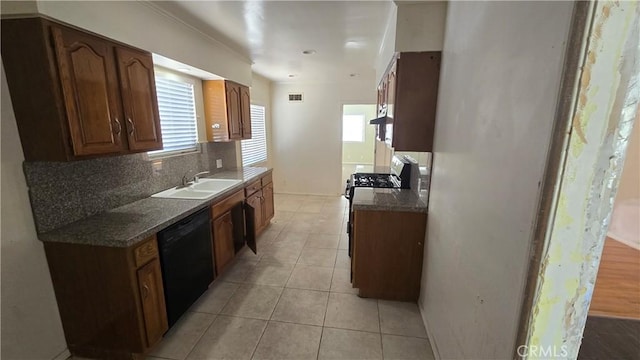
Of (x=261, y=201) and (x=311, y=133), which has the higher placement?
(x=311, y=133)

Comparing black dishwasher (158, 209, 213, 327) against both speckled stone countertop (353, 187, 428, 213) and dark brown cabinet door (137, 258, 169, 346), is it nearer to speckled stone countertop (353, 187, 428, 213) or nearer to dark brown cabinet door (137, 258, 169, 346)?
dark brown cabinet door (137, 258, 169, 346)

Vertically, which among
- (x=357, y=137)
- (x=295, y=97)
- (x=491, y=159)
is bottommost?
(x=357, y=137)

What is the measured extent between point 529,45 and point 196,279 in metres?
2.55

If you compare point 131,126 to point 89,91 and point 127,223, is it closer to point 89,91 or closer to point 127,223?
point 89,91

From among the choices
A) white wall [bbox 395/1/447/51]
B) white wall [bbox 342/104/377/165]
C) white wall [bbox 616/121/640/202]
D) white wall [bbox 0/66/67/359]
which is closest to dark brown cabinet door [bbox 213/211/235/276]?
white wall [bbox 0/66/67/359]

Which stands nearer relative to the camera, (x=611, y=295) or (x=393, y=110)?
(x=611, y=295)

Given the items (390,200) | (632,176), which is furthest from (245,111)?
(632,176)

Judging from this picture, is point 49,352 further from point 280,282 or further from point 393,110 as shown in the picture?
point 393,110

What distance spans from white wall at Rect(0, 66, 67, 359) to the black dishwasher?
668 millimetres

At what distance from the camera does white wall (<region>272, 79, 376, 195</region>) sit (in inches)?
213

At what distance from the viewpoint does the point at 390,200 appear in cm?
238

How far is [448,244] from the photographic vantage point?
5.33 feet

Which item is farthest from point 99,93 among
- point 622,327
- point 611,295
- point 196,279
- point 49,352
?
point 611,295

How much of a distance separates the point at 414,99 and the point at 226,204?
2012 mm
